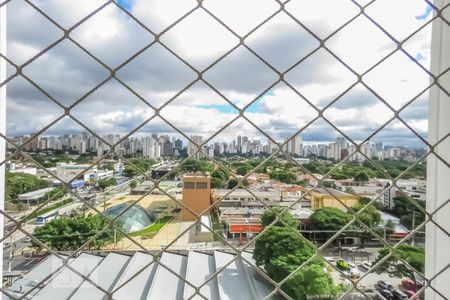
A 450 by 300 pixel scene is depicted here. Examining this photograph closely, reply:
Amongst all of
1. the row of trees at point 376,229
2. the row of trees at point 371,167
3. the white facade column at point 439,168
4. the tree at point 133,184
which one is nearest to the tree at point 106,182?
the tree at point 133,184

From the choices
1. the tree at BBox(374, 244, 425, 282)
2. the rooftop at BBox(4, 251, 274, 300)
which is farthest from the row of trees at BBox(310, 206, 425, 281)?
the rooftop at BBox(4, 251, 274, 300)

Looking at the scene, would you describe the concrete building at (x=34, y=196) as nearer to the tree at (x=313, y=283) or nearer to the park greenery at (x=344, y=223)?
the park greenery at (x=344, y=223)

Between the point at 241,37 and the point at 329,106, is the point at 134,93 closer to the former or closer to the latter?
the point at 241,37

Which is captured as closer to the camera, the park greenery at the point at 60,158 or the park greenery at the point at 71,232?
the park greenery at the point at 60,158

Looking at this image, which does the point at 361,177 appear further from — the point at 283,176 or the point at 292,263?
the point at 292,263

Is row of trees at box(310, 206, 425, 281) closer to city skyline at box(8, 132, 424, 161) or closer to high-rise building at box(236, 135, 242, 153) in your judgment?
city skyline at box(8, 132, 424, 161)

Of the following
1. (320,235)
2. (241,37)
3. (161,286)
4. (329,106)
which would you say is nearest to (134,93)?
(241,37)
